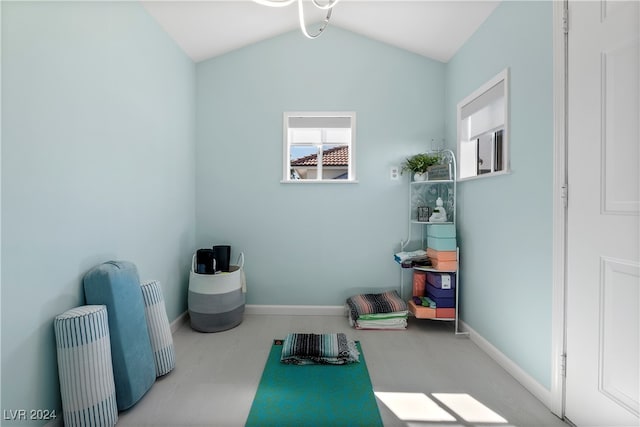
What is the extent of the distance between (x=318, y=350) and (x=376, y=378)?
46 cm

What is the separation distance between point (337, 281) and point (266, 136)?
1.70m

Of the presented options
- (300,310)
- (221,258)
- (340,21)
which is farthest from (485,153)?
(221,258)

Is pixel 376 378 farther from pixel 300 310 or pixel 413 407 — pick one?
pixel 300 310

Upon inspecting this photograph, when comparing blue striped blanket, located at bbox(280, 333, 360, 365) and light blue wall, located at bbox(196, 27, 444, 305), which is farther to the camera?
light blue wall, located at bbox(196, 27, 444, 305)

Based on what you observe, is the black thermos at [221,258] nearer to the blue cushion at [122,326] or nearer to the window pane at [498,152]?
the blue cushion at [122,326]

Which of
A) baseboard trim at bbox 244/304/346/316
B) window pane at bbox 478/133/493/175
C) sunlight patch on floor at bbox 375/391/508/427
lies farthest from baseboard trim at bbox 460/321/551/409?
window pane at bbox 478/133/493/175

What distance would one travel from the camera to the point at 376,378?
178cm

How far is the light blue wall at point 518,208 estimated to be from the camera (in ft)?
5.07

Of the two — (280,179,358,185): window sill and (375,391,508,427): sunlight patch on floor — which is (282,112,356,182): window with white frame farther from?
(375,391,508,427): sunlight patch on floor

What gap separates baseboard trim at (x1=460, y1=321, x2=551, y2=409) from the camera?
1546 millimetres

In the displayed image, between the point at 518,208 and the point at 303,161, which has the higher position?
the point at 303,161

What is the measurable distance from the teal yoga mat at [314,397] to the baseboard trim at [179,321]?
108 cm

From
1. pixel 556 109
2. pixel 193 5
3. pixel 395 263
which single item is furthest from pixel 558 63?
pixel 193 5

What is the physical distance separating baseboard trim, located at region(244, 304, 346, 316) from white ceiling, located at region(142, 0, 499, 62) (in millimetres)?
2677
